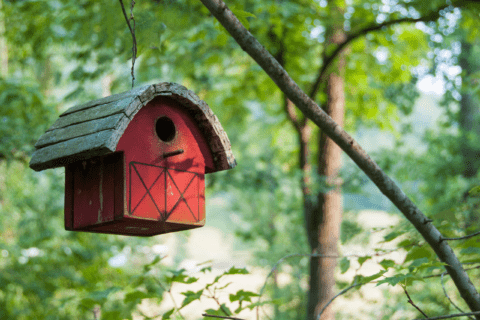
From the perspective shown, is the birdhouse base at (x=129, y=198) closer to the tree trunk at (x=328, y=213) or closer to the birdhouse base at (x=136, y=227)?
the birdhouse base at (x=136, y=227)

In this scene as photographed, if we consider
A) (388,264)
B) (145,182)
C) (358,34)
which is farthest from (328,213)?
(145,182)

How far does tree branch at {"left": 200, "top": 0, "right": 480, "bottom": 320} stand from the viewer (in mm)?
1566

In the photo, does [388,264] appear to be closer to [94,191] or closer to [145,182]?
[145,182]

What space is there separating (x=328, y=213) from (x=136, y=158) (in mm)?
3248

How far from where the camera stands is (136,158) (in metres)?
1.74

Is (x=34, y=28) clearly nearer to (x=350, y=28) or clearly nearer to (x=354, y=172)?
(x=350, y=28)

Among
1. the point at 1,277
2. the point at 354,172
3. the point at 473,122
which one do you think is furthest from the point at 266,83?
the point at 473,122

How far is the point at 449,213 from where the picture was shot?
202cm

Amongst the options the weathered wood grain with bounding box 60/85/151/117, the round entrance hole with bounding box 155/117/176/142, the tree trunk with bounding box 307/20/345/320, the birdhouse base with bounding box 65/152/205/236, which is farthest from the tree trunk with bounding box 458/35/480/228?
the weathered wood grain with bounding box 60/85/151/117

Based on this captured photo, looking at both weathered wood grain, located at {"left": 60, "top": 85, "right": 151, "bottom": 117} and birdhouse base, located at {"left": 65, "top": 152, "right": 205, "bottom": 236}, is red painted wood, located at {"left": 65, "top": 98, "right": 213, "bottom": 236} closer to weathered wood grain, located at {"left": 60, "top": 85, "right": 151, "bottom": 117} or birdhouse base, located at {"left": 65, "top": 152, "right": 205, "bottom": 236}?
birdhouse base, located at {"left": 65, "top": 152, "right": 205, "bottom": 236}

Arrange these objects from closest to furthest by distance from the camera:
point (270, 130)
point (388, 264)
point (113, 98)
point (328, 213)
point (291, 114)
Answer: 1. point (113, 98)
2. point (388, 264)
3. point (328, 213)
4. point (291, 114)
5. point (270, 130)

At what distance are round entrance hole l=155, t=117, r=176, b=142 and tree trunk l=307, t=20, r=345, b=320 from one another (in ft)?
8.83

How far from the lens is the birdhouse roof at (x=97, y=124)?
60.8 inches

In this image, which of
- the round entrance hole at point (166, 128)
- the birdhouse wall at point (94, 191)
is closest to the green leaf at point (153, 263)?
the birdhouse wall at point (94, 191)
